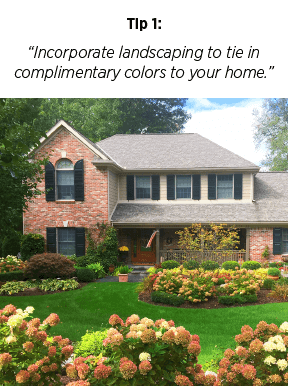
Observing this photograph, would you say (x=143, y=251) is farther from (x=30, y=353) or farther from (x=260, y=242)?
(x=30, y=353)

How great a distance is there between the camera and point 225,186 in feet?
58.4

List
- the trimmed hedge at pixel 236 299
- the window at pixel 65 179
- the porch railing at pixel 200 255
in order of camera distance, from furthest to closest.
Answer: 1. the window at pixel 65 179
2. the porch railing at pixel 200 255
3. the trimmed hedge at pixel 236 299

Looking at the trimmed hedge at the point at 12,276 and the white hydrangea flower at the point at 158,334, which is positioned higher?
the white hydrangea flower at the point at 158,334

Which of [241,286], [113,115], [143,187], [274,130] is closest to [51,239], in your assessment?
[143,187]

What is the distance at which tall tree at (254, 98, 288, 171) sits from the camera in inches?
1242

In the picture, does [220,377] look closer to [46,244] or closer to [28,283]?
[28,283]

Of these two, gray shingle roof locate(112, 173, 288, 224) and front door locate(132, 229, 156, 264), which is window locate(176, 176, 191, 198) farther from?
front door locate(132, 229, 156, 264)

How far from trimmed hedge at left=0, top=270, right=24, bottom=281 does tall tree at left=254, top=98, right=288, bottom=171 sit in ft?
88.4

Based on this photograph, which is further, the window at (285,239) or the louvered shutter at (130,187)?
the louvered shutter at (130,187)

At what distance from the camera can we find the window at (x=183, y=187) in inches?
709

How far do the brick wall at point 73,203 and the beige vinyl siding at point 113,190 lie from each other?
495 millimetres

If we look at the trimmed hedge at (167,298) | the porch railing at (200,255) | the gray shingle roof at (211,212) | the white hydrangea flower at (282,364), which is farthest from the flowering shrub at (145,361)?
the gray shingle roof at (211,212)

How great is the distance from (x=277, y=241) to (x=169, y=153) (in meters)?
7.91

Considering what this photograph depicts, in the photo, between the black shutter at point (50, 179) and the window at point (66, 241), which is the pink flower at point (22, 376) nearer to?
the window at point (66, 241)
